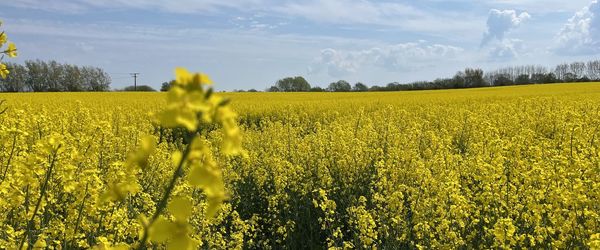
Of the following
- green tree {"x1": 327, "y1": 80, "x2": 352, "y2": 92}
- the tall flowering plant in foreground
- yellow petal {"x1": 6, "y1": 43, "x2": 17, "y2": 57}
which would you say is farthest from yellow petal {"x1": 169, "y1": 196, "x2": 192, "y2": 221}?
green tree {"x1": 327, "y1": 80, "x2": 352, "y2": 92}

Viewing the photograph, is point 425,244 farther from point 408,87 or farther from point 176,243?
point 408,87

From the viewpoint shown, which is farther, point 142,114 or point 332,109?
point 332,109

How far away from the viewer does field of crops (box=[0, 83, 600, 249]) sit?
3.24 meters

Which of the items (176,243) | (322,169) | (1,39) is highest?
(1,39)

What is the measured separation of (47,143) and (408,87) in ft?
188

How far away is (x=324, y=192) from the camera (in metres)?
4.61

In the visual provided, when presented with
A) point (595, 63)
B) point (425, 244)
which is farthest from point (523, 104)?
point (595, 63)

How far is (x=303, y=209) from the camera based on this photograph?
640cm

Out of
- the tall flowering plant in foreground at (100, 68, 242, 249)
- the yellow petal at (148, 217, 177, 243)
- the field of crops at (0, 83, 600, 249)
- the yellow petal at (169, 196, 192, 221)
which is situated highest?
the tall flowering plant in foreground at (100, 68, 242, 249)

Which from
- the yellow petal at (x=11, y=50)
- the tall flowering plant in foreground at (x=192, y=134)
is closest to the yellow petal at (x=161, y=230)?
the tall flowering plant in foreground at (x=192, y=134)

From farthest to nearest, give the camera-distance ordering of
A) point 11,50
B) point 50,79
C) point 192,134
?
point 50,79 < point 11,50 < point 192,134

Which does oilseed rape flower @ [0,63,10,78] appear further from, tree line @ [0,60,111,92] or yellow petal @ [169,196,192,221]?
tree line @ [0,60,111,92]

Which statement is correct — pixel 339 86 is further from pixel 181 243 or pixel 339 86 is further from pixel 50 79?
pixel 181 243

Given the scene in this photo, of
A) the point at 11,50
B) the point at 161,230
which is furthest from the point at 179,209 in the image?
the point at 11,50
